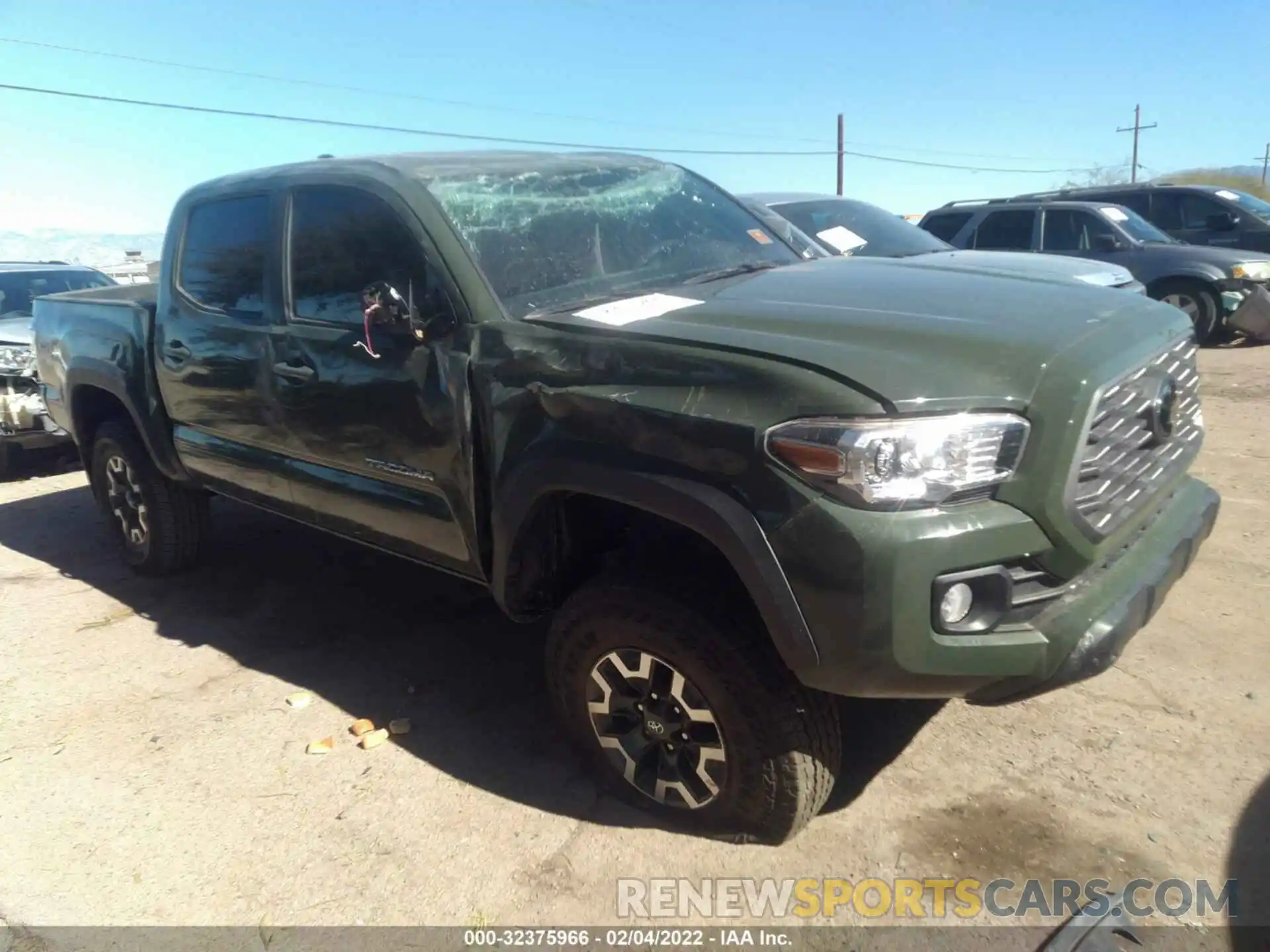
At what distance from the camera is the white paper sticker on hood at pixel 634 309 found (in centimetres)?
280

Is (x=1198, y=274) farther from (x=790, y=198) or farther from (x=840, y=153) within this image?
(x=840, y=153)

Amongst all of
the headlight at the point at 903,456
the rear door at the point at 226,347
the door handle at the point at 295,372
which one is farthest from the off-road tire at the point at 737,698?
the rear door at the point at 226,347

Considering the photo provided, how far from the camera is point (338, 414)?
11.3 feet

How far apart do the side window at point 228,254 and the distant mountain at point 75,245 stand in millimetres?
22193

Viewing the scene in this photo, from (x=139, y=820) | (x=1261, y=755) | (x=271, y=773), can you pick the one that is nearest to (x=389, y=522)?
(x=271, y=773)

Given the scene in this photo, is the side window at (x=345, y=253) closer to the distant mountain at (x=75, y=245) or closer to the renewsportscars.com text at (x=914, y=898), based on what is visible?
the renewsportscars.com text at (x=914, y=898)

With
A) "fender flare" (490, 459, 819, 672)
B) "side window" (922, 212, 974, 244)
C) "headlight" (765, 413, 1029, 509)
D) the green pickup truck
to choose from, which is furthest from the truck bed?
"side window" (922, 212, 974, 244)

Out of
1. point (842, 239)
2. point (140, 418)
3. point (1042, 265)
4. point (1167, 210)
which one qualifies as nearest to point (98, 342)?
point (140, 418)

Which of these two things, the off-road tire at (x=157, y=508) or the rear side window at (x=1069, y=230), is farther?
the rear side window at (x=1069, y=230)

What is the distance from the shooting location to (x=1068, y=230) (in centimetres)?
1080

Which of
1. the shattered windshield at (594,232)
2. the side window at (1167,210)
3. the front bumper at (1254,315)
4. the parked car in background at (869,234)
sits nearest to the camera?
the shattered windshield at (594,232)

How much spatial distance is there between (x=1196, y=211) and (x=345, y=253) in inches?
487

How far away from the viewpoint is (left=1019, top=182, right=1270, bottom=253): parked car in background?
39.9 ft

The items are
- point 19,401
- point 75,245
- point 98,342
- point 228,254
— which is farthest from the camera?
point 75,245
